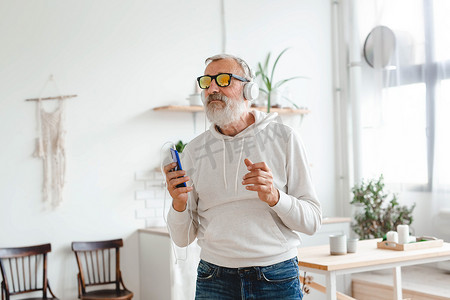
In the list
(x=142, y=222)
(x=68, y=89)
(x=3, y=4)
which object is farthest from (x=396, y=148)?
(x=3, y=4)

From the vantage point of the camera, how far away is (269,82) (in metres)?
5.14

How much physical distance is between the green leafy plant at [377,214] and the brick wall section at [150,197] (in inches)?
64.8

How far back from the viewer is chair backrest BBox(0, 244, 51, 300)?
13.4ft

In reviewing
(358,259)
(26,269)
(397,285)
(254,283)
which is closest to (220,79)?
(254,283)

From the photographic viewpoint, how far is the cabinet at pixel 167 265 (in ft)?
13.4

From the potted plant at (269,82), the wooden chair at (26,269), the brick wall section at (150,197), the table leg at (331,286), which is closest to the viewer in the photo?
the table leg at (331,286)

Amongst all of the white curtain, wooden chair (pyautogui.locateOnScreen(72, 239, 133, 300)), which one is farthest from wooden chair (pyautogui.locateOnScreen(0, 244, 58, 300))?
the white curtain

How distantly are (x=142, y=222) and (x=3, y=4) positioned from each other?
6.45 ft

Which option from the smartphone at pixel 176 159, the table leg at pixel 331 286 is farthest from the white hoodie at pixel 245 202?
the table leg at pixel 331 286

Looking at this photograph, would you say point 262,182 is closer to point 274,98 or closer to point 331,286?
point 331,286

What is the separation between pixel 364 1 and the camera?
5527 millimetres

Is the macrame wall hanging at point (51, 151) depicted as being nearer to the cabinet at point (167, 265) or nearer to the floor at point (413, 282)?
the cabinet at point (167, 265)

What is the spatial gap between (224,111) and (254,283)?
573mm

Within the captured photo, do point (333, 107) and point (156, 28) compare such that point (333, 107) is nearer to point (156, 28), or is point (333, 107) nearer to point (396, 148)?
point (396, 148)
